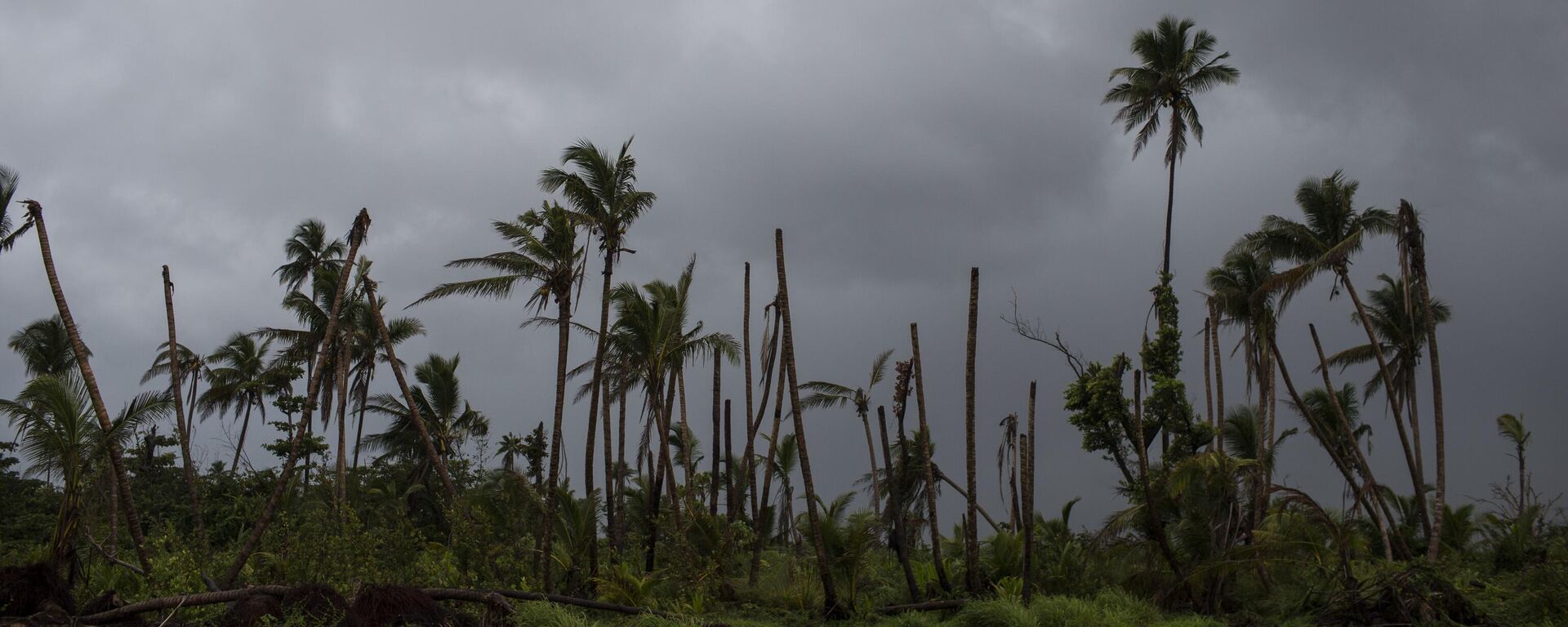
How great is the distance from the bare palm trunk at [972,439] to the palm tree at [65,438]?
15.0 metres

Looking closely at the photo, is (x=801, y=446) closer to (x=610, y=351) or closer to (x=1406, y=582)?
(x=610, y=351)

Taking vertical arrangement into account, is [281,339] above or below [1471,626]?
above

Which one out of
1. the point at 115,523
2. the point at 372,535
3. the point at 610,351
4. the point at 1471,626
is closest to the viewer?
the point at 1471,626

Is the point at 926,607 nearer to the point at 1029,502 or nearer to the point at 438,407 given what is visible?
the point at 1029,502

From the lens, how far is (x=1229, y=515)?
20156 mm

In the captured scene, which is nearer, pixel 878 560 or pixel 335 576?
pixel 335 576

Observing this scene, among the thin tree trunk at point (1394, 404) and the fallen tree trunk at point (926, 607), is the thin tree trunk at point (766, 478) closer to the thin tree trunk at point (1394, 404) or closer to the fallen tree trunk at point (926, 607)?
the fallen tree trunk at point (926, 607)

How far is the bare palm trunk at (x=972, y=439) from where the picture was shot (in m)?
20.4

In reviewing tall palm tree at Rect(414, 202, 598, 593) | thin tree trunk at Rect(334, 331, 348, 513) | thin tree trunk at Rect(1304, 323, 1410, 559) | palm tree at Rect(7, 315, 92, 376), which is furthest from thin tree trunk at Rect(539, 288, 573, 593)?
palm tree at Rect(7, 315, 92, 376)

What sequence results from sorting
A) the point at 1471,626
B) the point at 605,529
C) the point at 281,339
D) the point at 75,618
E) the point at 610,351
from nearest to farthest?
1. the point at 75,618
2. the point at 1471,626
3. the point at 610,351
4. the point at 605,529
5. the point at 281,339

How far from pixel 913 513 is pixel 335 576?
14.0 metres

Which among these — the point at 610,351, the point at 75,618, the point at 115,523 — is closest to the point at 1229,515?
the point at 610,351

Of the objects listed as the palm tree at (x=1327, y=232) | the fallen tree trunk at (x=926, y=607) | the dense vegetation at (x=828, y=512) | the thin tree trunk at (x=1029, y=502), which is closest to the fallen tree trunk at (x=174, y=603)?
the dense vegetation at (x=828, y=512)

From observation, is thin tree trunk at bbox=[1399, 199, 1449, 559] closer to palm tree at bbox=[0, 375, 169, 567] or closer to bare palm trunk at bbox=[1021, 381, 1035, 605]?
bare palm trunk at bbox=[1021, 381, 1035, 605]
